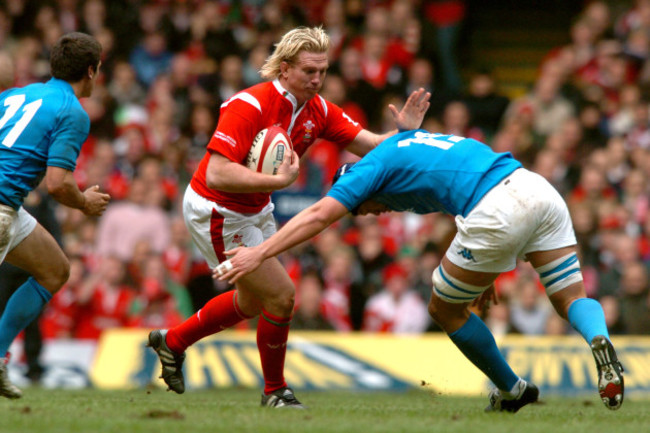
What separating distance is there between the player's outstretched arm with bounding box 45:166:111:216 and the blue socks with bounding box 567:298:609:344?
321 cm

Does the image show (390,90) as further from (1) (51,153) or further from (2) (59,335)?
(1) (51,153)

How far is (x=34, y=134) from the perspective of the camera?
22.5 feet

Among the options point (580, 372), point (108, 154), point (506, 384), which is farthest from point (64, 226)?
point (506, 384)

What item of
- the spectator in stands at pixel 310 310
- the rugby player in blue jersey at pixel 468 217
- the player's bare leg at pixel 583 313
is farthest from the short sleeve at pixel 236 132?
the spectator in stands at pixel 310 310

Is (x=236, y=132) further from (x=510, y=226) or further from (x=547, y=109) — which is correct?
(x=547, y=109)

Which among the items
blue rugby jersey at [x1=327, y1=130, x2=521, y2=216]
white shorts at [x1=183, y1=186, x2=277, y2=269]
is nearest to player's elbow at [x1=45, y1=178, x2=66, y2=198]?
white shorts at [x1=183, y1=186, x2=277, y2=269]

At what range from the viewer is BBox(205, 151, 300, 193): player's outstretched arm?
259 inches

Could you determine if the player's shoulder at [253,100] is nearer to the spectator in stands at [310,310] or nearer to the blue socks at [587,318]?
the blue socks at [587,318]

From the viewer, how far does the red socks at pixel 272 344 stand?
7098 millimetres

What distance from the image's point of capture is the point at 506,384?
6.60 m

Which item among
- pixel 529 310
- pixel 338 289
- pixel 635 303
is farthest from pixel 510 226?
pixel 338 289

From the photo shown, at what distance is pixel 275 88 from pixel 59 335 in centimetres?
642

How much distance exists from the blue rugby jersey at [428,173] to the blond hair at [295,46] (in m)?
1.05

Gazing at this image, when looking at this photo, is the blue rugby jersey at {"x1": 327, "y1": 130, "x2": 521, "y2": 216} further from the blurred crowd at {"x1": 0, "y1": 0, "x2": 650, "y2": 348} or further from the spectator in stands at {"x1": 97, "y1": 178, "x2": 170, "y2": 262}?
the spectator in stands at {"x1": 97, "y1": 178, "x2": 170, "y2": 262}
